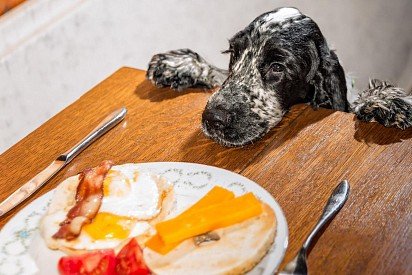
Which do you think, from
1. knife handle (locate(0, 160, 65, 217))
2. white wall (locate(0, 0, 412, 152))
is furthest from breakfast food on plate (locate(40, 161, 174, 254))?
white wall (locate(0, 0, 412, 152))

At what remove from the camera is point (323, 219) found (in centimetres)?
122

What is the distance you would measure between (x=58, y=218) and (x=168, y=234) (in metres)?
0.20

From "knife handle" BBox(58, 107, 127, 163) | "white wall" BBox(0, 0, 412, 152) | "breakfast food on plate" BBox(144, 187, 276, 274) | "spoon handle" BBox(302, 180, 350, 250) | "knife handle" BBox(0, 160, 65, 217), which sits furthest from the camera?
"white wall" BBox(0, 0, 412, 152)

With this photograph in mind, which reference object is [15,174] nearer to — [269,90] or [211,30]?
[269,90]

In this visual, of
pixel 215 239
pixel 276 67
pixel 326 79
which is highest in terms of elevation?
pixel 215 239

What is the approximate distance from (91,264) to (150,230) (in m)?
0.11

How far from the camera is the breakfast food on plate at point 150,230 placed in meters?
1.09

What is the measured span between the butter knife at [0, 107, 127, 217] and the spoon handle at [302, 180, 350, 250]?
0.55 metres

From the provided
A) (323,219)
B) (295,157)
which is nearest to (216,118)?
(295,157)

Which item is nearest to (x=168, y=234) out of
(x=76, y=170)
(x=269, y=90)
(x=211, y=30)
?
(x=76, y=170)

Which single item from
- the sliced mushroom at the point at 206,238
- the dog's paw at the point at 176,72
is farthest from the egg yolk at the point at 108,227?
the dog's paw at the point at 176,72

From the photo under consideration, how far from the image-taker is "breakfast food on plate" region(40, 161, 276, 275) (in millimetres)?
1092

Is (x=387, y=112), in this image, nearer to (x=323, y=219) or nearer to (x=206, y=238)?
(x=323, y=219)

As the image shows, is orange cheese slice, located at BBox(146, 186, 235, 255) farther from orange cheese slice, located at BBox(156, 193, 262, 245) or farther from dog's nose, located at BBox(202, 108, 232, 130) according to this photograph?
dog's nose, located at BBox(202, 108, 232, 130)
